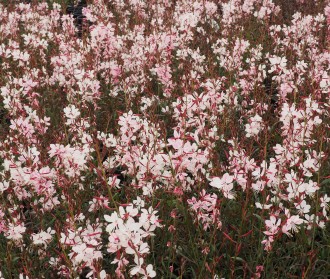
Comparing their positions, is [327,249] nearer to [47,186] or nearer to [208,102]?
[208,102]

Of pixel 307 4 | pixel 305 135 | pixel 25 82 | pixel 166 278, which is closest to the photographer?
pixel 166 278

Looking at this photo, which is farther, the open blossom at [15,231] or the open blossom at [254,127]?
the open blossom at [254,127]

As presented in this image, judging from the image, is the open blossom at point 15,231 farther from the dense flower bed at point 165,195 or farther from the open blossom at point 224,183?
the open blossom at point 224,183

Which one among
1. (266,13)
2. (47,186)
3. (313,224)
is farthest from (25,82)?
(266,13)

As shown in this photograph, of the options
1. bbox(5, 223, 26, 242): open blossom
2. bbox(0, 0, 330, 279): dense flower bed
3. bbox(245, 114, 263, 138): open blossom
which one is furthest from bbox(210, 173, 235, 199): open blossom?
bbox(5, 223, 26, 242): open blossom

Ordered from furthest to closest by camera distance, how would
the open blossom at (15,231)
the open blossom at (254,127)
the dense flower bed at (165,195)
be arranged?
the open blossom at (254,127) < the open blossom at (15,231) < the dense flower bed at (165,195)

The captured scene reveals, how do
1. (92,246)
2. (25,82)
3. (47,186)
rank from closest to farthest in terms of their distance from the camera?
1. (92,246)
2. (47,186)
3. (25,82)

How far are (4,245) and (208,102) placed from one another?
1.72 meters

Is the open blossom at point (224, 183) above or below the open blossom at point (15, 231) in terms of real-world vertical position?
below

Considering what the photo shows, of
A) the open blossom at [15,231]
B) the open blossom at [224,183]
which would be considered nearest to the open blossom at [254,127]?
the open blossom at [224,183]

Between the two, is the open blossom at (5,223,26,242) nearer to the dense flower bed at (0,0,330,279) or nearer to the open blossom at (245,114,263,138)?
the dense flower bed at (0,0,330,279)

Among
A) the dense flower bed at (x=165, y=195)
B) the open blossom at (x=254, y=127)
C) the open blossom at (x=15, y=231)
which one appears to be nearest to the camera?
the dense flower bed at (x=165, y=195)

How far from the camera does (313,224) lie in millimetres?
2314

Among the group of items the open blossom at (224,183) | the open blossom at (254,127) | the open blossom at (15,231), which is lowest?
the open blossom at (224,183)
